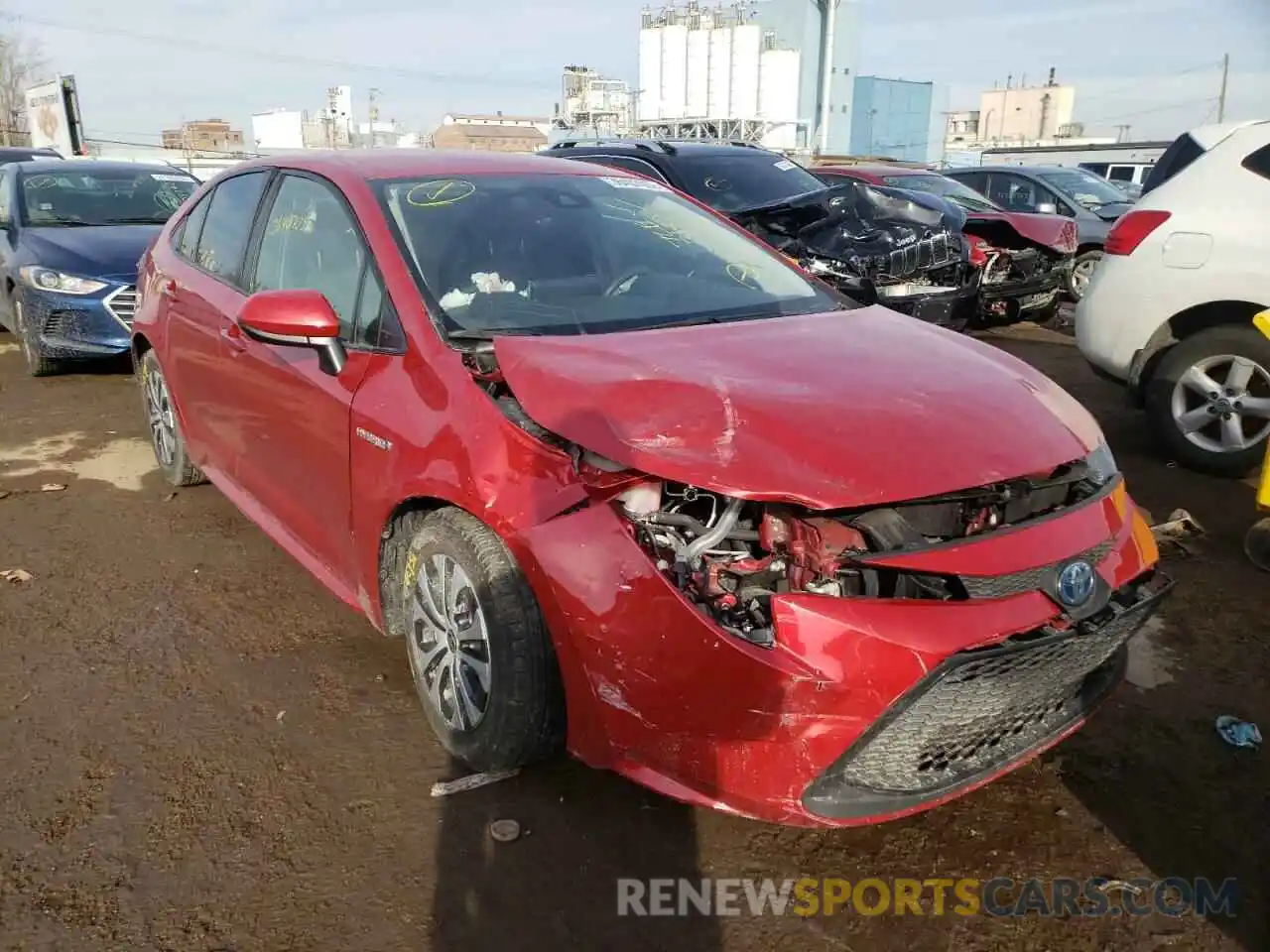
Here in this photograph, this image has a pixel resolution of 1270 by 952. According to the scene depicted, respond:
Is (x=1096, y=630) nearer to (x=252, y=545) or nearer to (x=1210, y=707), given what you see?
(x=1210, y=707)

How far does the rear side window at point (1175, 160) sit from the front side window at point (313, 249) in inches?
167

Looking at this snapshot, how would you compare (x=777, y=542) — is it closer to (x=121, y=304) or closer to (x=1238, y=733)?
(x=1238, y=733)

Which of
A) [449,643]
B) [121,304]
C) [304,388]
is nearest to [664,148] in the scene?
[121,304]

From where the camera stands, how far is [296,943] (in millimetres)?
2158

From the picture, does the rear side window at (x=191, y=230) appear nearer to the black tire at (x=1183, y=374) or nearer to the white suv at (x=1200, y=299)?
the white suv at (x=1200, y=299)

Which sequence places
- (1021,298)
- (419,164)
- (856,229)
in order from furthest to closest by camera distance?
(1021,298) → (856,229) → (419,164)

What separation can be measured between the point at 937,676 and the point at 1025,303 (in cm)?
720

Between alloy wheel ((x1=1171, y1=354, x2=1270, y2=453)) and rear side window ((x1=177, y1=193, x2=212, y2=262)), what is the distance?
4741 mm

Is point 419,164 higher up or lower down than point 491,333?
higher up

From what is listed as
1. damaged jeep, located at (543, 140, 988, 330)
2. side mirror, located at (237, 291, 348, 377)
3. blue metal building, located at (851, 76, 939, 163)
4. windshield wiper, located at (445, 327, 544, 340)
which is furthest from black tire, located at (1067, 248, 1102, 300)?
blue metal building, located at (851, 76, 939, 163)

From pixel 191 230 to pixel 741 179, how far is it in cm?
475

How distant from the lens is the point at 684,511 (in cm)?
227

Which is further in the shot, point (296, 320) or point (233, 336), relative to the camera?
point (233, 336)

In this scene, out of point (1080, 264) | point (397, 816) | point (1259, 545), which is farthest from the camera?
point (1080, 264)
